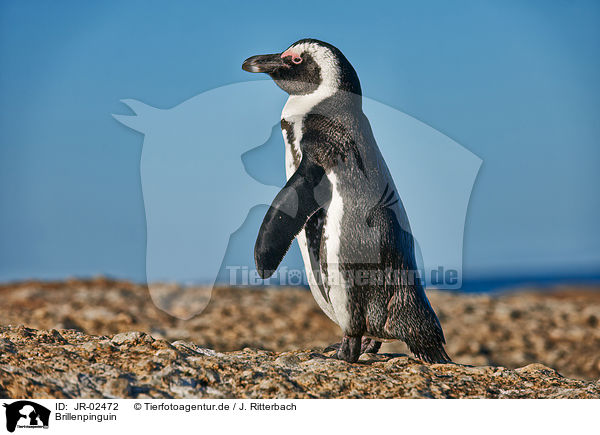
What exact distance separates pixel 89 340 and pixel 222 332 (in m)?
2.33

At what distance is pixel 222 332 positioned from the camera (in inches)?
202

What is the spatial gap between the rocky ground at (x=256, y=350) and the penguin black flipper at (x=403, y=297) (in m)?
0.11

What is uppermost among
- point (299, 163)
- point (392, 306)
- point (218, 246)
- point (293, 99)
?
point (293, 99)

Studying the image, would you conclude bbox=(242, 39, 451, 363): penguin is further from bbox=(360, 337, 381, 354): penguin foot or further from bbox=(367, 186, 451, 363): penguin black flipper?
bbox=(360, 337, 381, 354): penguin foot

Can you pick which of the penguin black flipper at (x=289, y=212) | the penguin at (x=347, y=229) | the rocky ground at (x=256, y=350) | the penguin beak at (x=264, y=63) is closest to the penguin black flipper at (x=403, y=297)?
the penguin at (x=347, y=229)

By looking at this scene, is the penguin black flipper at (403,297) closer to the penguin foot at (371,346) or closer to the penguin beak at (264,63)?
the penguin foot at (371,346)

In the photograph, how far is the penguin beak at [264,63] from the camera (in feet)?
9.86

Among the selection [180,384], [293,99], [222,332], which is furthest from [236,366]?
[222,332]

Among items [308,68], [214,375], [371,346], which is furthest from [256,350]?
Answer: [308,68]

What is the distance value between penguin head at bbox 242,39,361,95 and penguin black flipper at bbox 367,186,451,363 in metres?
0.57
